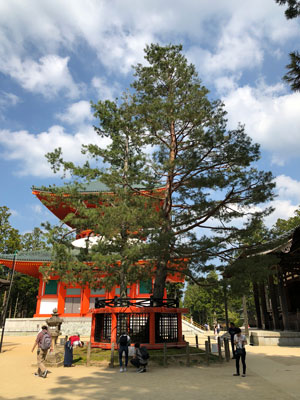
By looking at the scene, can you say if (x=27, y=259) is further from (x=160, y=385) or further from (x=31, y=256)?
(x=160, y=385)

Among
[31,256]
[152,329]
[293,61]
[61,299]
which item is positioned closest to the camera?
[293,61]

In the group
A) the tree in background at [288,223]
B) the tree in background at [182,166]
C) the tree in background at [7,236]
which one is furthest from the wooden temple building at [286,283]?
the tree in background at [7,236]

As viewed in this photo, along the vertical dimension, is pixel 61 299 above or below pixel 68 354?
above

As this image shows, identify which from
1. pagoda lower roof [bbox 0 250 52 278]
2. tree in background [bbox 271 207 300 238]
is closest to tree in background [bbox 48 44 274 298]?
pagoda lower roof [bbox 0 250 52 278]

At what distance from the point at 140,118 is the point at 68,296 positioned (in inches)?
790

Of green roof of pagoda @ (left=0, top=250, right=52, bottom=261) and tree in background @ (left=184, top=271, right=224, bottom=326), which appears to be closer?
green roof of pagoda @ (left=0, top=250, right=52, bottom=261)

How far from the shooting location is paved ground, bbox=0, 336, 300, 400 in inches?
253

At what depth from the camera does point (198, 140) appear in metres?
12.8

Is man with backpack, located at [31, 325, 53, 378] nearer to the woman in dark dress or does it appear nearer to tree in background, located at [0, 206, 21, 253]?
the woman in dark dress

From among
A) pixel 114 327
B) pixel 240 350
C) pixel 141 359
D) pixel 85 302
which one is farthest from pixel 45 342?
pixel 85 302

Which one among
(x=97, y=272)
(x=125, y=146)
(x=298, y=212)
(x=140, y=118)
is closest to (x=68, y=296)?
(x=97, y=272)

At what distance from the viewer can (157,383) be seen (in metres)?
7.82

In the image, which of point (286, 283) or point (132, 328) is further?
point (286, 283)

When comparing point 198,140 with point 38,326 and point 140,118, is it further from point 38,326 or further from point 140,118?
point 38,326
